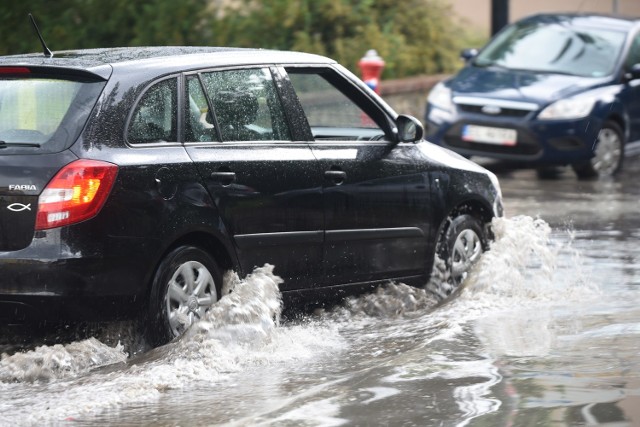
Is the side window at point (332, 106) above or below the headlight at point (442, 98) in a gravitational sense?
above

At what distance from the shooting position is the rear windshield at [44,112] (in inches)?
274

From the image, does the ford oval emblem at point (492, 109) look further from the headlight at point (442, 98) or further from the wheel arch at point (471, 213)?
the wheel arch at point (471, 213)

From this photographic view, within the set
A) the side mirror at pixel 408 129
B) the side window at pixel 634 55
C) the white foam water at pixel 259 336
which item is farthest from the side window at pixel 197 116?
the side window at pixel 634 55

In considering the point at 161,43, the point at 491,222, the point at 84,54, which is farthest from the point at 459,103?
the point at 84,54

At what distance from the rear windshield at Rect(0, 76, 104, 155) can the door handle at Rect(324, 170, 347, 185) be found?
161cm

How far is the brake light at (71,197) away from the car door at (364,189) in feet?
5.66

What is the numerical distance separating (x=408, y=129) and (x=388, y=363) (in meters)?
2.01

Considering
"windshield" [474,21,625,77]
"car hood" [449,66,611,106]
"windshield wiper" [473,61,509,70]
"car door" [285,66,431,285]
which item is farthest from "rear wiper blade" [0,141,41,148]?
"windshield wiper" [473,61,509,70]

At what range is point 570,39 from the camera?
655 inches

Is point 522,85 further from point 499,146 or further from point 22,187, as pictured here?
point 22,187

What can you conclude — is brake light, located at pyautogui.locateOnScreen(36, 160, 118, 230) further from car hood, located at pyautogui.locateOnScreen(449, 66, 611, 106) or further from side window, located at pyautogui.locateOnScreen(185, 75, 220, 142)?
car hood, located at pyautogui.locateOnScreen(449, 66, 611, 106)

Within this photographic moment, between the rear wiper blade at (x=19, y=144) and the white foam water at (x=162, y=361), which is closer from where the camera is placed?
the white foam water at (x=162, y=361)

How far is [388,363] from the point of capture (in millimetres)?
7211

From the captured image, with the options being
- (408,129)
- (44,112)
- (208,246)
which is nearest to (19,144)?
(44,112)
